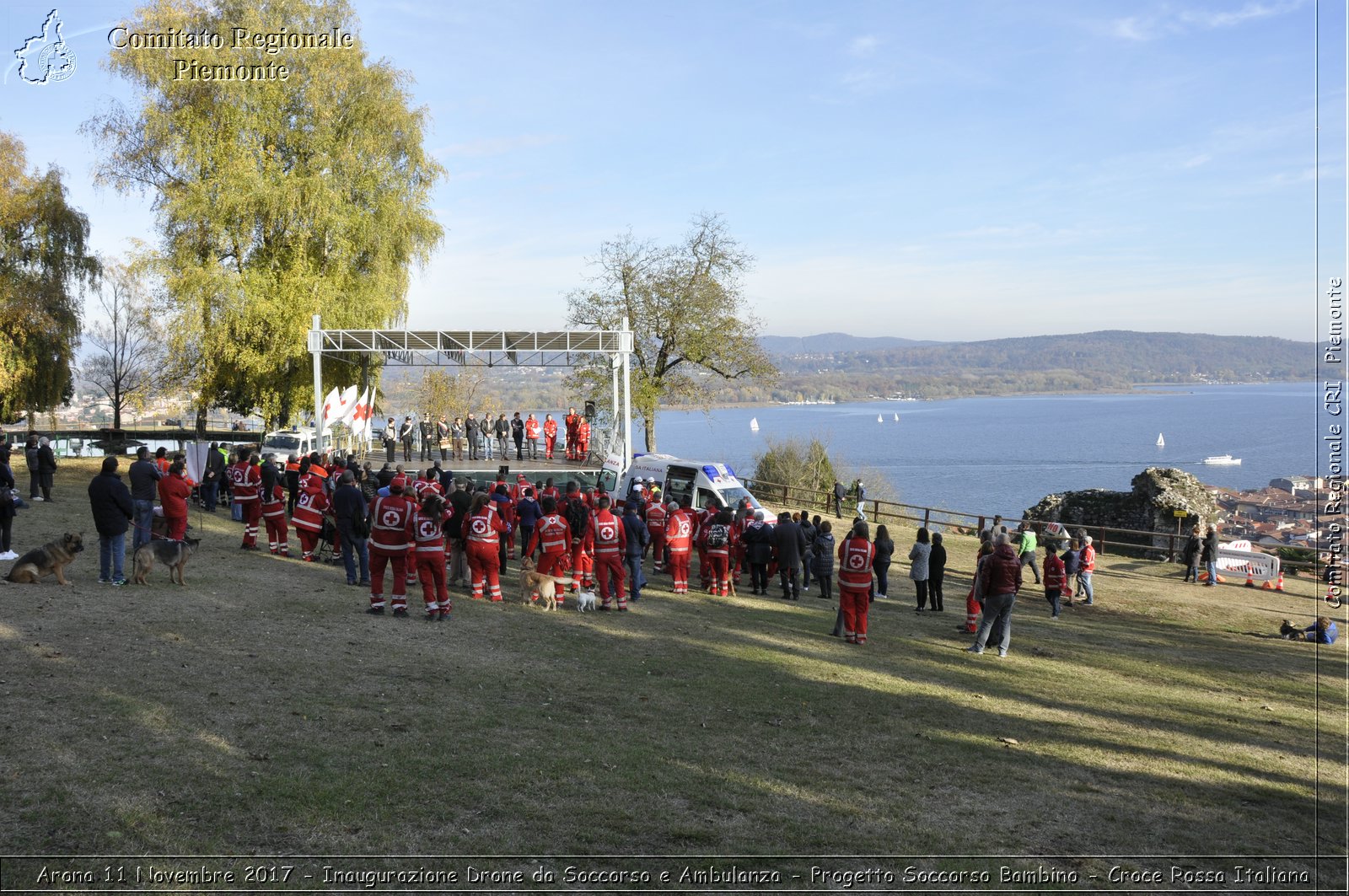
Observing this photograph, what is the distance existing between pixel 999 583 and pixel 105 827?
1047 cm

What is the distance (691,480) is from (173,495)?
1028cm

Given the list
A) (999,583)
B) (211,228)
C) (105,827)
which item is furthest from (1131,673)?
(211,228)

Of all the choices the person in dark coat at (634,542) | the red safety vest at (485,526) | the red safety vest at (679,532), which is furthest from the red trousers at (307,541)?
the red safety vest at (679,532)

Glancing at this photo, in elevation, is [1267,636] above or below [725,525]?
below

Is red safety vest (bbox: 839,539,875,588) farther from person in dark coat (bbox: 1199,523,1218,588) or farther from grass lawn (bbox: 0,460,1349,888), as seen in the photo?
person in dark coat (bbox: 1199,523,1218,588)

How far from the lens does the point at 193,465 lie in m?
20.9

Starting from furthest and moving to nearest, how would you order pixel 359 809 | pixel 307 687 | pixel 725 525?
1. pixel 725 525
2. pixel 307 687
3. pixel 359 809

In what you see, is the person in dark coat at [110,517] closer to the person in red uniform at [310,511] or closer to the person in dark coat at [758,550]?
the person in red uniform at [310,511]

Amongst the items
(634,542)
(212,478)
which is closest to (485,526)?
(634,542)

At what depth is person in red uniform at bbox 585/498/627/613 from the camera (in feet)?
44.3

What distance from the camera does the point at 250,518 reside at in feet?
52.3

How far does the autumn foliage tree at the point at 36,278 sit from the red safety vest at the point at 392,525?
23.6 meters

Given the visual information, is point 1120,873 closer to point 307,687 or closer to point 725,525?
point 307,687

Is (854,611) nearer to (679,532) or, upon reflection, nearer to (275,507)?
(679,532)
